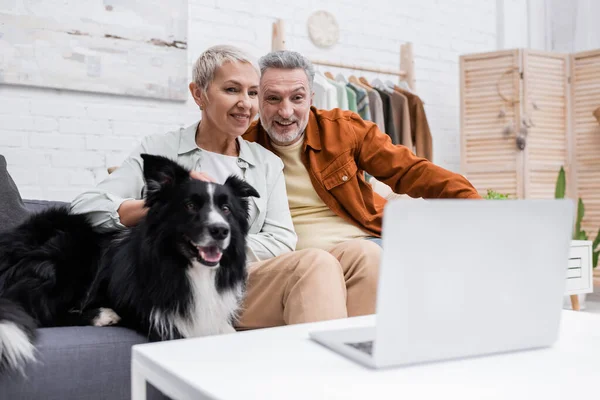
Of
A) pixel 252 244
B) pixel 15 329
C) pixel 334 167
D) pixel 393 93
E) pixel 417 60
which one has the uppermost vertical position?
pixel 417 60

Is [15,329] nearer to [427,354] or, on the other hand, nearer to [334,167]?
[427,354]

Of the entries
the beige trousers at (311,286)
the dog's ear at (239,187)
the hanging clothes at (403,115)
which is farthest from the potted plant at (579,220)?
the dog's ear at (239,187)

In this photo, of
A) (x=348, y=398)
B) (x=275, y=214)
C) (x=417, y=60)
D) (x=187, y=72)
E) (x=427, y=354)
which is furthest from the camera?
(x=417, y=60)

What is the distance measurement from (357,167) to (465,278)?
1.41m

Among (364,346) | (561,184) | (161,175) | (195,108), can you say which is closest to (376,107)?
(195,108)

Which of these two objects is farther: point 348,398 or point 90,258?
point 90,258

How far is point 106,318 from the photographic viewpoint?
1.47m

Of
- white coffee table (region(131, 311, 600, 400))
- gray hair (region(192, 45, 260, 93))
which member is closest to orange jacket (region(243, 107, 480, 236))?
gray hair (region(192, 45, 260, 93))

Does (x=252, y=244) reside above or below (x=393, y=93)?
below

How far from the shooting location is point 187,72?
3881 millimetres

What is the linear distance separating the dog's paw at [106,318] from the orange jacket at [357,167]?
34.5 inches

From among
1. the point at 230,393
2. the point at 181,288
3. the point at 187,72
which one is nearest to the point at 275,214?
the point at 181,288

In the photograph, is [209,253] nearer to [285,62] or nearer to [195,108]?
[285,62]

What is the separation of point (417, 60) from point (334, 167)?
3.22 m
